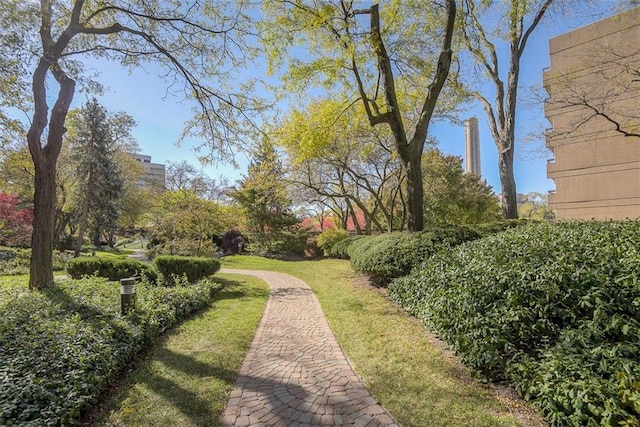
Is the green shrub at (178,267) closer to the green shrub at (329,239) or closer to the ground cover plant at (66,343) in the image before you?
the ground cover plant at (66,343)

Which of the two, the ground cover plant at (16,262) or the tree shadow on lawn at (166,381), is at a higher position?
the ground cover plant at (16,262)

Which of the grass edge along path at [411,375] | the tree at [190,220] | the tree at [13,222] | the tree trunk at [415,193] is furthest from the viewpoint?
the tree at [13,222]

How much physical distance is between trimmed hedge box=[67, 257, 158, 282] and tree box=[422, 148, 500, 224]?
14.9 meters

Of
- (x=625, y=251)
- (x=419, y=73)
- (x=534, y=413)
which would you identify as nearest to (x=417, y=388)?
(x=534, y=413)

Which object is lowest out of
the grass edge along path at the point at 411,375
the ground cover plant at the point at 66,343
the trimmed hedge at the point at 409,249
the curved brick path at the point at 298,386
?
the curved brick path at the point at 298,386

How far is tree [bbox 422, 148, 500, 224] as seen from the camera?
1903cm

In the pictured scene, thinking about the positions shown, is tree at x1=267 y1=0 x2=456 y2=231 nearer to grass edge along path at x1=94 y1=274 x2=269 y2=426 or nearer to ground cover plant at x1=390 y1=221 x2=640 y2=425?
ground cover plant at x1=390 y1=221 x2=640 y2=425

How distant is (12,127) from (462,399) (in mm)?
9770

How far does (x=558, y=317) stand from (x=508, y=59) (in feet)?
37.8

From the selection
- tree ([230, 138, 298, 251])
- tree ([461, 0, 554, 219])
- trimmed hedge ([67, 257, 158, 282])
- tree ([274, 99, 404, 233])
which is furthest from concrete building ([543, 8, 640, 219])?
trimmed hedge ([67, 257, 158, 282])

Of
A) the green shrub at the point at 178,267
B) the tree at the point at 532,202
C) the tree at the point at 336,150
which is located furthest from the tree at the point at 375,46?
the tree at the point at 532,202

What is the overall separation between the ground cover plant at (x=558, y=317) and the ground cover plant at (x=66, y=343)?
3801 mm

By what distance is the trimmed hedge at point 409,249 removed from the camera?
6.54m

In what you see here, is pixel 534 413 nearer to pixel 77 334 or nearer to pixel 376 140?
pixel 77 334
